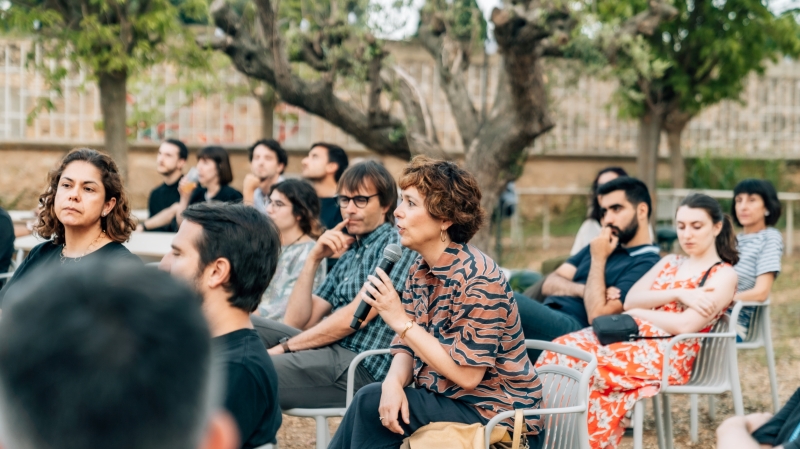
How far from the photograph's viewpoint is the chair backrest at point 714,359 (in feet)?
13.5

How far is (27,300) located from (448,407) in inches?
84.3

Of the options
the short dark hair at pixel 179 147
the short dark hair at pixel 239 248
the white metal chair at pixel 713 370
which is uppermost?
the short dark hair at pixel 179 147

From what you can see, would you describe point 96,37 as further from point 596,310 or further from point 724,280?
point 724,280

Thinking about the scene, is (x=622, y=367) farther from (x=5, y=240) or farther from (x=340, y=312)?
(x=5, y=240)

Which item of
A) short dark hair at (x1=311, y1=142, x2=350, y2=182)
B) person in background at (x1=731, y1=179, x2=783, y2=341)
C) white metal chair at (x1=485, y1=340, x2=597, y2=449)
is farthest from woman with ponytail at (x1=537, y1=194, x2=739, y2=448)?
short dark hair at (x1=311, y1=142, x2=350, y2=182)

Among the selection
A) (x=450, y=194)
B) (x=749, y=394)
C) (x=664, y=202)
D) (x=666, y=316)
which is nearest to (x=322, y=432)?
(x=450, y=194)

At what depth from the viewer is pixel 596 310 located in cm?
436

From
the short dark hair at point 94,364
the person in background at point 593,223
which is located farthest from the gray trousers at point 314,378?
the short dark hair at point 94,364

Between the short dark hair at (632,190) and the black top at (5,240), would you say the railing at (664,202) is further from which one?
the black top at (5,240)

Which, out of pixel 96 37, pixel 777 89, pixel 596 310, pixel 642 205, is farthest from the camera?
pixel 777 89

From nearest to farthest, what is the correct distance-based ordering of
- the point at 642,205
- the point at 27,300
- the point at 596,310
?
1. the point at 27,300
2. the point at 596,310
3. the point at 642,205

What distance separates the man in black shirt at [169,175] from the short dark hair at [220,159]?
518 mm

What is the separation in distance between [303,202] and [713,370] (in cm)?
225

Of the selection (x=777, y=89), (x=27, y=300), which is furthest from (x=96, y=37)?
(x=777, y=89)
